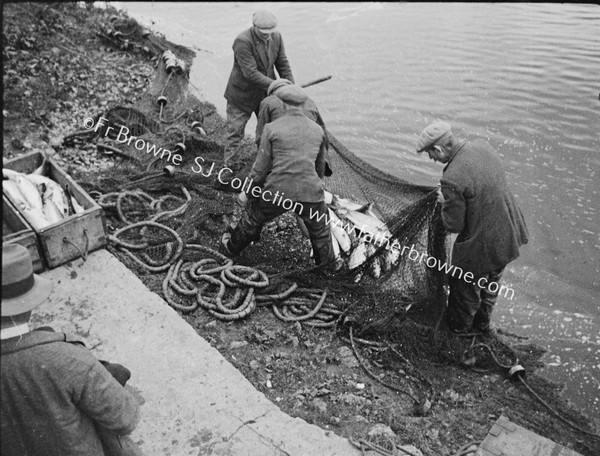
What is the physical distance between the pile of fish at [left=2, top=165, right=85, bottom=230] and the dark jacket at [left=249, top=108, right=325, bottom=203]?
1858 millimetres

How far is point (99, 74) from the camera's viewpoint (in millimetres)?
10219

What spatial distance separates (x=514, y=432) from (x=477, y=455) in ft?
1.25

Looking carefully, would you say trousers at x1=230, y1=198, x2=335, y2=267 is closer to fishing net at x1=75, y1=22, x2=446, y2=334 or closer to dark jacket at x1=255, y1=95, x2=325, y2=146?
fishing net at x1=75, y1=22, x2=446, y2=334

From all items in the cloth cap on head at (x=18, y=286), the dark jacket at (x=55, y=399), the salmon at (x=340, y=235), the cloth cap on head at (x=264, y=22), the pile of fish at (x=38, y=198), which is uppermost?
the cloth cap on head at (x=264, y=22)

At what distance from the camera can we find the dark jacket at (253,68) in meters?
7.08

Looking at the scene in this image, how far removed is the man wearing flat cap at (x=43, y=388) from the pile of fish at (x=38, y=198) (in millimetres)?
2796

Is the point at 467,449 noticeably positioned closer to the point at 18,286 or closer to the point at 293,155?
the point at 293,155

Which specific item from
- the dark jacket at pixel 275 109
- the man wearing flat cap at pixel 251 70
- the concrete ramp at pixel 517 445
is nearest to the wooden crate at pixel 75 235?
the dark jacket at pixel 275 109

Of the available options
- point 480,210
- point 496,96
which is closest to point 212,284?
point 480,210

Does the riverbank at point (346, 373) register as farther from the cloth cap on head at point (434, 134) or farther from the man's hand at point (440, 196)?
the cloth cap on head at point (434, 134)

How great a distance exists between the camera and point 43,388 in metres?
2.41

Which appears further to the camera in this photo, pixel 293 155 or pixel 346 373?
pixel 293 155

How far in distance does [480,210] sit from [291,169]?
1.76 metres

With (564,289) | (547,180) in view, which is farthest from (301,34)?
(564,289)
